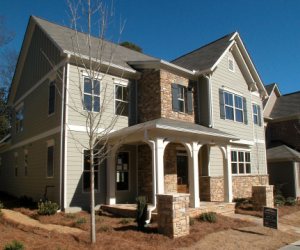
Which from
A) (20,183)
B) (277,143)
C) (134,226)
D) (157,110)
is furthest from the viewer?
(277,143)

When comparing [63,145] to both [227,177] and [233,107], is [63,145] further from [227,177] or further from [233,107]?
[233,107]

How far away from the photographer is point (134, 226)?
453 inches

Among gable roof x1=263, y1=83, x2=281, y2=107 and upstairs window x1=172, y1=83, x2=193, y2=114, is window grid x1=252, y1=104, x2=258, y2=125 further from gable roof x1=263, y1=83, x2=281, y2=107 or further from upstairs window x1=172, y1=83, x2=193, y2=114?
gable roof x1=263, y1=83, x2=281, y2=107

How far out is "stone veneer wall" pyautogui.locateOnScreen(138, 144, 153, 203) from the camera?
1641cm

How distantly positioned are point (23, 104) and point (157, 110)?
9645 millimetres

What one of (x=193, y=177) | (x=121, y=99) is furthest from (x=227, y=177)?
(x=121, y=99)

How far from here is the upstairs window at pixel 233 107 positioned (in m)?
19.7

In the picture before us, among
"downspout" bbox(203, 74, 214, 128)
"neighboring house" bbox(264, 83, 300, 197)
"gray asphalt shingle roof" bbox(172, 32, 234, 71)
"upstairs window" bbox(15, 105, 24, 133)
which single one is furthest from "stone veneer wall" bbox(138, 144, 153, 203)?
"neighboring house" bbox(264, 83, 300, 197)

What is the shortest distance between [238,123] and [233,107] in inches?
42.5

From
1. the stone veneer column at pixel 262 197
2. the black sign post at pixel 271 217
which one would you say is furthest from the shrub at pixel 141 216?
the stone veneer column at pixel 262 197

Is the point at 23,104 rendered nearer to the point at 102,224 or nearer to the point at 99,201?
the point at 99,201

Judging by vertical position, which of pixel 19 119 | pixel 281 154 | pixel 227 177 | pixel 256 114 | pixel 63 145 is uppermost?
pixel 256 114

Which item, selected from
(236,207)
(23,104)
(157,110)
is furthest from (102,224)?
(23,104)

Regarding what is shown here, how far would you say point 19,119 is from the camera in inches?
878
